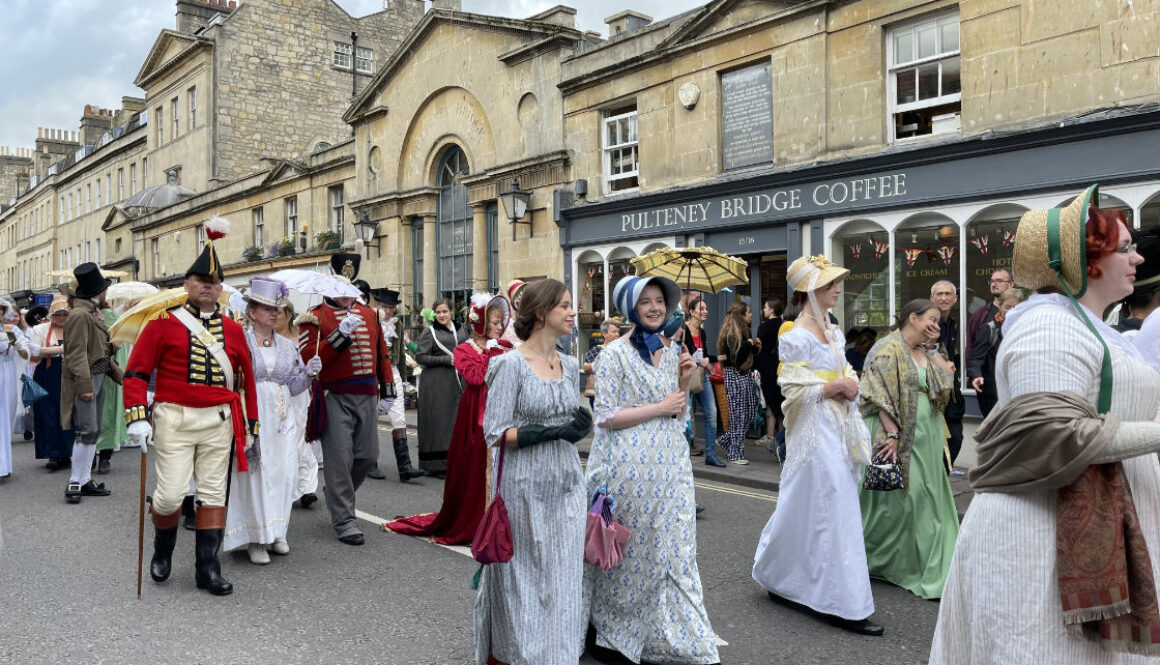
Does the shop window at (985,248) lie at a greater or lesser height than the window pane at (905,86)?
lesser

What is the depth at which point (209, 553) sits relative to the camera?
531cm

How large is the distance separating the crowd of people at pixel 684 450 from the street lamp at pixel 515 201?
9601 millimetres

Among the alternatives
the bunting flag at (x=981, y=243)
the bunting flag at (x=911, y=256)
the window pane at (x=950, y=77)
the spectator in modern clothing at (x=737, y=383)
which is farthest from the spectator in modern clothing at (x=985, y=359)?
the window pane at (x=950, y=77)

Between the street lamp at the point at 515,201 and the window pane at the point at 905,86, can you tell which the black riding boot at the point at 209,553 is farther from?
the street lamp at the point at 515,201

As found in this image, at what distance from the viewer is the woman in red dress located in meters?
6.43

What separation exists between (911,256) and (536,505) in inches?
391

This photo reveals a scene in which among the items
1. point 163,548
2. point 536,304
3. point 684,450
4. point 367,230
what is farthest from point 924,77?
point 367,230

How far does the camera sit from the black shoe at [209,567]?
526 cm

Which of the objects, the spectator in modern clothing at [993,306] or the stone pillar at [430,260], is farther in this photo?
the stone pillar at [430,260]

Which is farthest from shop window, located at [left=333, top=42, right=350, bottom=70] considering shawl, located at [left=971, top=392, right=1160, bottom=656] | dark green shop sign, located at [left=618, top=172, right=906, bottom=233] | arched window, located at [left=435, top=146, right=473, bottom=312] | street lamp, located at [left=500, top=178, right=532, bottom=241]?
shawl, located at [left=971, top=392, right=1160, bottom=656]

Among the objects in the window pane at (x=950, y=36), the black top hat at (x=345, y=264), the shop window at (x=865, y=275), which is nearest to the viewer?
the black top hat at (x=345, y=264)

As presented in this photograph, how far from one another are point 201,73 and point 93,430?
29.2 m

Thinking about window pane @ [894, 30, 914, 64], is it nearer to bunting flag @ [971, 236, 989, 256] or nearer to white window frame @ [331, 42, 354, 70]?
bunting flag @ [971, 236, 989, 256]

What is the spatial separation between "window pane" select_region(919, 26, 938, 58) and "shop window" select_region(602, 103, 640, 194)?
562cm
